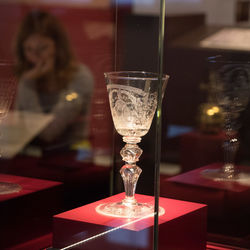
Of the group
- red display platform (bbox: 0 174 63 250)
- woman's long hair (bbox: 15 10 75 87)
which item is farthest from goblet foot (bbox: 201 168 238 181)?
woman's long hair (bbox: 15 10 75 87)

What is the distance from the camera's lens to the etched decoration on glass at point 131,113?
1.67 meters

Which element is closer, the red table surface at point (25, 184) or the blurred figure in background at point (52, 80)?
the red table surface at point (25, 184)

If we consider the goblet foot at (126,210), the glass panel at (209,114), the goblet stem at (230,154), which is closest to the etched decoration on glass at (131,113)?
the goblet foot at (126,210)

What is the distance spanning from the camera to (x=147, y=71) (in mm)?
1872

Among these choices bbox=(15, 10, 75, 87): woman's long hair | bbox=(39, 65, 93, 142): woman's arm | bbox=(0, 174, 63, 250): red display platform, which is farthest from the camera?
bbox=(39, 65, 93, 142): woman's arm

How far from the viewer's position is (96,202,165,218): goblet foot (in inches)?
63.7

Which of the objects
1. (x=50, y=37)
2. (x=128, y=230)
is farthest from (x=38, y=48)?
(x=128, y=230)

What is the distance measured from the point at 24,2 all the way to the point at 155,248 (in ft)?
2.33

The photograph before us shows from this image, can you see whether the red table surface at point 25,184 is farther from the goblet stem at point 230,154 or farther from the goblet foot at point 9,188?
the goblet stem at point 230,154

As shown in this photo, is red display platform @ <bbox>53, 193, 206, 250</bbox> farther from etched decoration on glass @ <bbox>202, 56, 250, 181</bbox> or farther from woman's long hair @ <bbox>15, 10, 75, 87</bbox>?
woman's long hair @ <bbox>15, 10, 75, 87</bbox>

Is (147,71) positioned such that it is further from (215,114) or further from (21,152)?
(21,152)

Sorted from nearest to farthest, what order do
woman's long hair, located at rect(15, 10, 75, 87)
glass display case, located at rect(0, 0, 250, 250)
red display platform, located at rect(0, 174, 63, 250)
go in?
red display platform, located at rect(0, 174, 63, 250) → glass display case, located at rect(0, 0, 250, 250) → woman's long hair, located at rect(15, 10, 75, 87)

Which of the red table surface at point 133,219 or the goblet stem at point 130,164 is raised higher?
the goblet stem at point 130,164

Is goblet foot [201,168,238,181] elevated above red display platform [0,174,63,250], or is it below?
above
